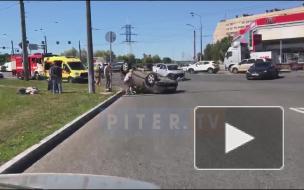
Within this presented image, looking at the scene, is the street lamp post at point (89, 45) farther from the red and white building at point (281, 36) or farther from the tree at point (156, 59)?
the tree at point (156, 59)

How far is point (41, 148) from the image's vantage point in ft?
36.3

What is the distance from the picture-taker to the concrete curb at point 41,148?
9.17m

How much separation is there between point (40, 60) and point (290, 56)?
36.0m

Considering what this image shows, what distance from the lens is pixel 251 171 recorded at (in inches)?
330

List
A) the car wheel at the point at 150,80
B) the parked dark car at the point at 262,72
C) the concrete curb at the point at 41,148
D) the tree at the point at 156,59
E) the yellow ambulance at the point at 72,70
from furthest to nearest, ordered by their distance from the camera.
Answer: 1. the tree at the point at 156,59
2. the yellow ambulance at the point at 72,70
3. the parked dark car at the point at 262,72
4. the car wheel at the point at 150,80
5. the concrete curb at the point at 41,148

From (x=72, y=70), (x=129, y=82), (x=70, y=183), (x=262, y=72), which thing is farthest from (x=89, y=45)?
(x=70, y=183)

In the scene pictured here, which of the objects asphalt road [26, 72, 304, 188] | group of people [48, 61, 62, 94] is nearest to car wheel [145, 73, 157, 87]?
group of people [48, 61, 62, 94]

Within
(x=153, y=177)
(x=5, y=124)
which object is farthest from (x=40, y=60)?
(x=153, y=177)

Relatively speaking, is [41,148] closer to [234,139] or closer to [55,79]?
[234,139]

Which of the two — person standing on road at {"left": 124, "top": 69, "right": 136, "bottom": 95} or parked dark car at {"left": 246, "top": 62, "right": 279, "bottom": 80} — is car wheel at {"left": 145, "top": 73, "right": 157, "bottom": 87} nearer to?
person standing on road at {"left": 124, "top": 69, "right": 136, "bottom": 95}

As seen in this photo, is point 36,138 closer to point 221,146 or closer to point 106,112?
point 221,146

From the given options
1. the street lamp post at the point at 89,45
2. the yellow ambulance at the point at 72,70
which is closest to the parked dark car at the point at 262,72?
the yellow ambulance at the point at 72,70
